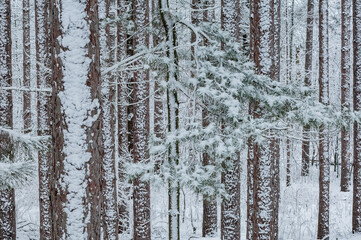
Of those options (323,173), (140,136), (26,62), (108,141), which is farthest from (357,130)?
(26,62)

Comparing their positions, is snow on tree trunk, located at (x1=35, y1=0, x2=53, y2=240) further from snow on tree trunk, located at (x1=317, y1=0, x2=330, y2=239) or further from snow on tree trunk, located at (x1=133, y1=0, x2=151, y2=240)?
snow on tree trunk, located at (x1=317, y1=0, x2=330, y2=239)

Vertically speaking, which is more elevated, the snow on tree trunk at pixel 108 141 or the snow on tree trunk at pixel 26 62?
the snow on tree trunk at pixel 26 62

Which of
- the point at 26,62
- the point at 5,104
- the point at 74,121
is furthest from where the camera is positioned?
the point at 26,62

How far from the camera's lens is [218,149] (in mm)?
6402

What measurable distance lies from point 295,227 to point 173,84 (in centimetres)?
862

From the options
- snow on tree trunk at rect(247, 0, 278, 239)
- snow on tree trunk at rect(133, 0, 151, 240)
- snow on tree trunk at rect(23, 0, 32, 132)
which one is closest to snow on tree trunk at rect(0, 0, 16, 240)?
snow on tree trunk at rect(133, 0, 151, 240)

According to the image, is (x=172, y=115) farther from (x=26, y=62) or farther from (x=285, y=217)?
(x=26, y=62)

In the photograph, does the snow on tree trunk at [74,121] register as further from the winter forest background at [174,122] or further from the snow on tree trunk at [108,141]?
the snow on tree trunk at [108,141]

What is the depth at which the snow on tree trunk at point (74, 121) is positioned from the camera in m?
4.22

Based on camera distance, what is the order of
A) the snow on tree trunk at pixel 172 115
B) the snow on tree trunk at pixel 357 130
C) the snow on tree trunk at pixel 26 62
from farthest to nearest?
1. the snow on tree trunk at pixel 26 62
2. the snow on tree trunk at pixel 357 130
3. the snow on tree trunk at pixel 172 115

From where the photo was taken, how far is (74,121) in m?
4.23

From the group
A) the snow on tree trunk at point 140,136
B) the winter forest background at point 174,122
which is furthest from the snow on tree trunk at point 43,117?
the snow on tree trunk at point 140,136

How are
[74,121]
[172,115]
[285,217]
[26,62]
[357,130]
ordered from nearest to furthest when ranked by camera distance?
[74,121], [172,115], [357,130], [285,217], [26,62]

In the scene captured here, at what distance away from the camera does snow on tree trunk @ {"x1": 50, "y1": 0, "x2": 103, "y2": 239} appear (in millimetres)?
4219
